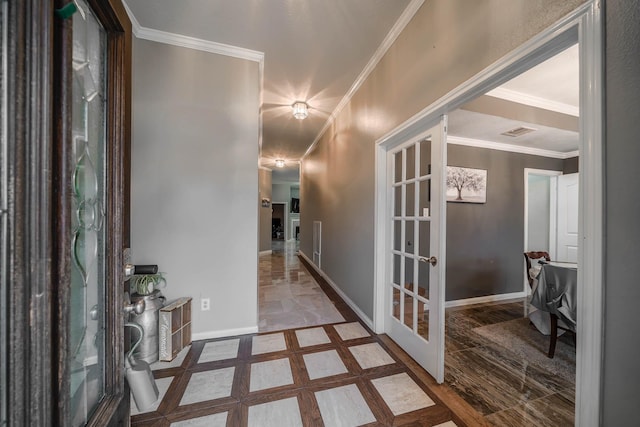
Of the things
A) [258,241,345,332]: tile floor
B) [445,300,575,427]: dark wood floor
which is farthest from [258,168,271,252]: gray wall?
[445,300,575,427]: dark wood floor

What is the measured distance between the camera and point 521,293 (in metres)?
3.53

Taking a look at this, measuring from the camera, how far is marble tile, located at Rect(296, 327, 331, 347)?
217cm

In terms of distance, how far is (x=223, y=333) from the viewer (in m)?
2.28

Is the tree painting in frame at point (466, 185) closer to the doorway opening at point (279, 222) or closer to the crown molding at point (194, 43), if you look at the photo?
the crown molding at point (194, 43)

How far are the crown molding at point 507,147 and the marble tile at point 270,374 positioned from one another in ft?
10.9

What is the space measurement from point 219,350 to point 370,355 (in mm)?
1321

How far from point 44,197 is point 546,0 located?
69.8 inches

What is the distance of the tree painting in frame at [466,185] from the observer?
3209 millimetres

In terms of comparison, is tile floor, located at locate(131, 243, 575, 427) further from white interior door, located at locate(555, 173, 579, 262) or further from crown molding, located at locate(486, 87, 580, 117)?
white interior door, located at locate(555, 173, 579, 262)

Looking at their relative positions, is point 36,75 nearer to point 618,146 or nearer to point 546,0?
point 618,146

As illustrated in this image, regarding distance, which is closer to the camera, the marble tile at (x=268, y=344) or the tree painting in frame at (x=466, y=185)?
the marble tile at (x=268, y=344)

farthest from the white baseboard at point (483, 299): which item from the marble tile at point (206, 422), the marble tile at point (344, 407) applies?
the marble tile at point (206, 422)

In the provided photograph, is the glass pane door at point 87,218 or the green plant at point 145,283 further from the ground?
the glass pane door at point 87,218

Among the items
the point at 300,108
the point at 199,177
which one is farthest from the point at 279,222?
the point at 199,177
